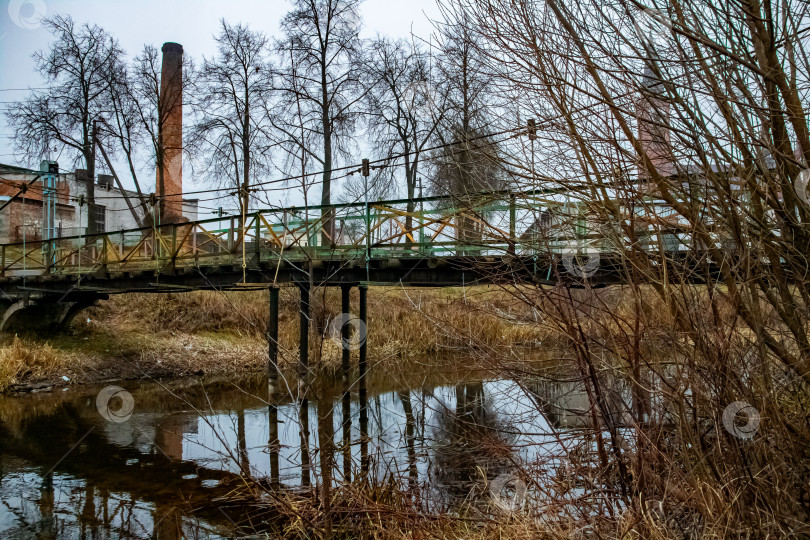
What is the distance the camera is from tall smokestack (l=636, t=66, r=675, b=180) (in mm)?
3828

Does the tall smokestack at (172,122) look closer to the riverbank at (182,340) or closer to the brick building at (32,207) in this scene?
the brick building at (32,207)

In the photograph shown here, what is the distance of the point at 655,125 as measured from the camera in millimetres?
3869

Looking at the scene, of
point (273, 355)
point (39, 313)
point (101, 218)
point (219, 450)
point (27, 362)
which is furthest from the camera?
point (101, 218)

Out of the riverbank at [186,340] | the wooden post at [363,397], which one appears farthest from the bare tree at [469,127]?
the riverbank at [186,340]

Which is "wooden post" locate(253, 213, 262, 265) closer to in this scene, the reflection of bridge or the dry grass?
the reflection of bridge

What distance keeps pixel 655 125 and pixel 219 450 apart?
284 inches

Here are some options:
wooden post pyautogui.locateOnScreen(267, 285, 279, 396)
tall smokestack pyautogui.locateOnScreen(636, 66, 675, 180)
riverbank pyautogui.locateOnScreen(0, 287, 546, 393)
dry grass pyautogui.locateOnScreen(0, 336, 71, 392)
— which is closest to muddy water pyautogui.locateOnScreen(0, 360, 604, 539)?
wooden post pyautogui.locateOnScreen(267, 285, 279, 396)

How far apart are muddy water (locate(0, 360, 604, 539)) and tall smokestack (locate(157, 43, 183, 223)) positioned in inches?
461

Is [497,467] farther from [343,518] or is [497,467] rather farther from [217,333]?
[217,333]

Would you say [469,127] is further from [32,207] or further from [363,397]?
[32,207]

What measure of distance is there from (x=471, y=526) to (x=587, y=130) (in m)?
2.79

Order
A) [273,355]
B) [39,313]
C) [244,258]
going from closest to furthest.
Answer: [244,258] → [273,355] → [39,313]

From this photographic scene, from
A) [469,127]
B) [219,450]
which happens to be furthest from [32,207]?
[469,127]

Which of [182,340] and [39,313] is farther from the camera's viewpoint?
[182,340]
